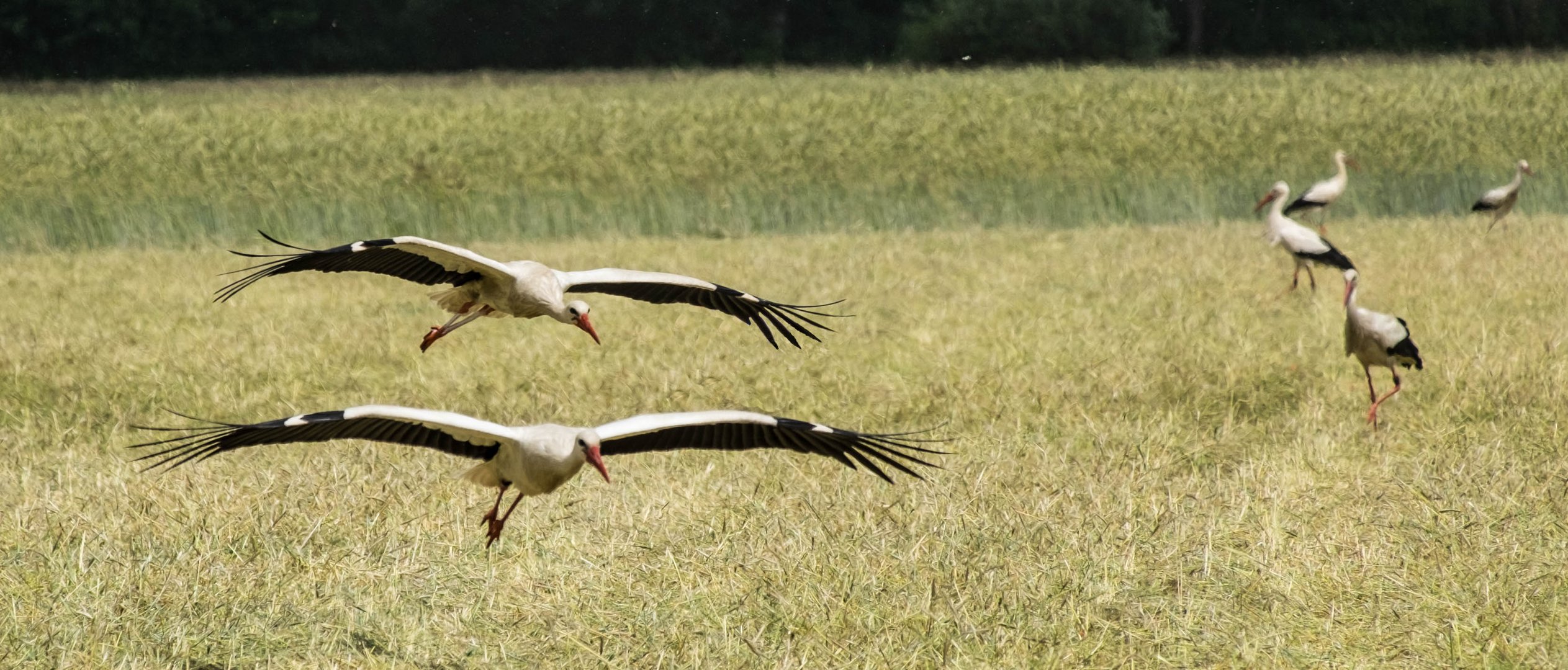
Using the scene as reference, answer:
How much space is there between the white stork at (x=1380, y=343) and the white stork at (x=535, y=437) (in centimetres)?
364

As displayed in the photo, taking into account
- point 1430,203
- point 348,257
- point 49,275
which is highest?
point 348,257

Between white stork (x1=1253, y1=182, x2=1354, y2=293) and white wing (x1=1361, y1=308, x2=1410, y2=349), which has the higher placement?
white wing (x1=1361, y1=308, x2=1410, y2=349)

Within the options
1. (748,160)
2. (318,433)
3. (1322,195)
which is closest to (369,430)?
(318,433)

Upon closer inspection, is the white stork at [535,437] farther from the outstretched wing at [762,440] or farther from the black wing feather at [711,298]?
the black wing feather at [711,298]

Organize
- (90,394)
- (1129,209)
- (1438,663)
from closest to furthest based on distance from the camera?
(1438,663) → (90,394) → (1129,209)

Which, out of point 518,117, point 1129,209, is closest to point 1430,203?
point 1129,209

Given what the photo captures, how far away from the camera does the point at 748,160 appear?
18.5 meters

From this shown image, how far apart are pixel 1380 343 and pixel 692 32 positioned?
3769 cm

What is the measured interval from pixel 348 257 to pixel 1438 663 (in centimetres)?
305

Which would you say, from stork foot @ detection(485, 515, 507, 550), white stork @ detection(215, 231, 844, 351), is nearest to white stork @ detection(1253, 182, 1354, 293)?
white stork @ detection(215, 231, 844, 351)

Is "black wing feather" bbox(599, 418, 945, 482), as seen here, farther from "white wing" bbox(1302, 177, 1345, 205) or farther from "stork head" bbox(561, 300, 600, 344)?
"white wing" bbox(1302, 177, 1345, 205)

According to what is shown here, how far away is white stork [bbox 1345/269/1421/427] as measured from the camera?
733 centimetres

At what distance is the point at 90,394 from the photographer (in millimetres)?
7809

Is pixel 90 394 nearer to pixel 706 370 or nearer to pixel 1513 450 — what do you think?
pixel 706 370
